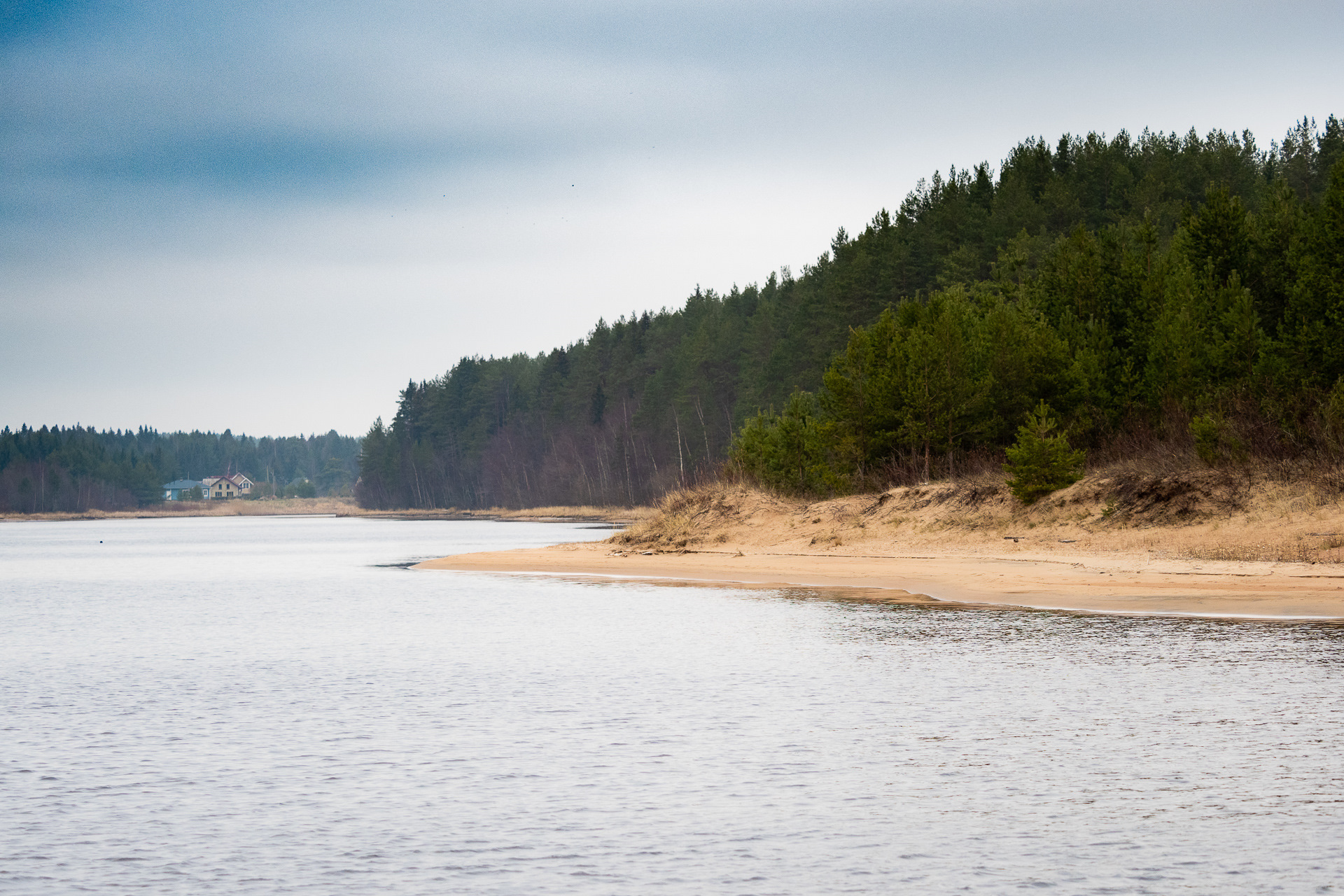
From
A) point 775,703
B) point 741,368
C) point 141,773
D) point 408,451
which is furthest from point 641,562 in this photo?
point 408,451

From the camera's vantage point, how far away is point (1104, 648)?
54.0 ft

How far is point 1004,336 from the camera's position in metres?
39.7

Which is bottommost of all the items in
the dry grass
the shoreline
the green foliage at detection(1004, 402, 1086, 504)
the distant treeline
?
the shoreline

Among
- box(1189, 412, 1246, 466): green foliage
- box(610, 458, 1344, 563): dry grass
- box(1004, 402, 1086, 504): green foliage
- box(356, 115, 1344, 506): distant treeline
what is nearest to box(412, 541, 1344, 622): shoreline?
box(610, 458, 1344, 563): dry grass

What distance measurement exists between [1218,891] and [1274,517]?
78.4ft

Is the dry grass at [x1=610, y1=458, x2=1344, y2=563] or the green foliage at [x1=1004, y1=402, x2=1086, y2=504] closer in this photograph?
the dry grass at [x1=610, y1=458, x2=1344, y2=563]

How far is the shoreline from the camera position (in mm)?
20828

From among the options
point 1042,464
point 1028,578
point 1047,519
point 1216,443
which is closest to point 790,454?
point 1042,464

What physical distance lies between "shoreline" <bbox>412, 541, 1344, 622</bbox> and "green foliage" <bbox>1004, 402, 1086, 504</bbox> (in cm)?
336

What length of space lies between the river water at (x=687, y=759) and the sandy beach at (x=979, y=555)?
321 centimetres

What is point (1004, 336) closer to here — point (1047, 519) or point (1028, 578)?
point (1047, 519)

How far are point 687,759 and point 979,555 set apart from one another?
22628 mm

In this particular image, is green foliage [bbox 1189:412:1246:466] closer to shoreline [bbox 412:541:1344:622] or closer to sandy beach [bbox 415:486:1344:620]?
sandy beach [bbox 415:486:1344:620]

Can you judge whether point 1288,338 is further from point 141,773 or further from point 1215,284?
A: point 141,773
